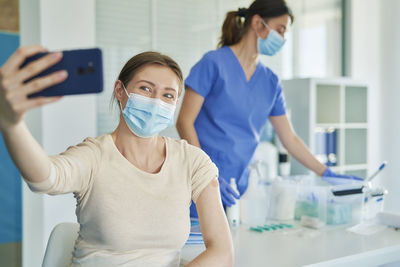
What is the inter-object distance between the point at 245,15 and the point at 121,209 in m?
1.09

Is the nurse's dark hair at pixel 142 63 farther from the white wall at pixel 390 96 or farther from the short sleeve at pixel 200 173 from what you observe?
the white wall at pixel 390 96

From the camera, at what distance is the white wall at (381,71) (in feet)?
11.3

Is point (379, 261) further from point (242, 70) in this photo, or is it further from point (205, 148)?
point (242, 70)

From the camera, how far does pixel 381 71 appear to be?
3572 millimetres

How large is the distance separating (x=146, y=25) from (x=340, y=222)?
1.69 m

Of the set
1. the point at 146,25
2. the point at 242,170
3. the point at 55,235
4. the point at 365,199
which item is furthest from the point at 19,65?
the point at 146,25

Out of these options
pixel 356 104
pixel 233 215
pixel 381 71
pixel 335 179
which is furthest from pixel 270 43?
pixel 381 71

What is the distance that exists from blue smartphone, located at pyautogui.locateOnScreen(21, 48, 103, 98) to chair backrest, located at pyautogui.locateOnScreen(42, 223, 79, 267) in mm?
591

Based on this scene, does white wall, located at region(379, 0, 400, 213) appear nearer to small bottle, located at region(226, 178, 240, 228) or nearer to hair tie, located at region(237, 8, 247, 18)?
hair tie, located at region(237, 8, 247, 18)

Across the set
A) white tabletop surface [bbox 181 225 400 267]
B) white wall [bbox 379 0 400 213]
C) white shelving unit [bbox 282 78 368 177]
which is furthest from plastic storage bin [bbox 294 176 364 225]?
white wall [bbox 379 0 400 213]

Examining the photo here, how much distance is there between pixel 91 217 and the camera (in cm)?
93

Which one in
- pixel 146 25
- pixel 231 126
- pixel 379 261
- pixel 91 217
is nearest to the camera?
pixel 91 217

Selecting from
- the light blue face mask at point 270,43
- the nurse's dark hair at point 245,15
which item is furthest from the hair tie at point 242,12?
the light blue face mask at point 270,43

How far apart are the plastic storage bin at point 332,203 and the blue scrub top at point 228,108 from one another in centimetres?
29
